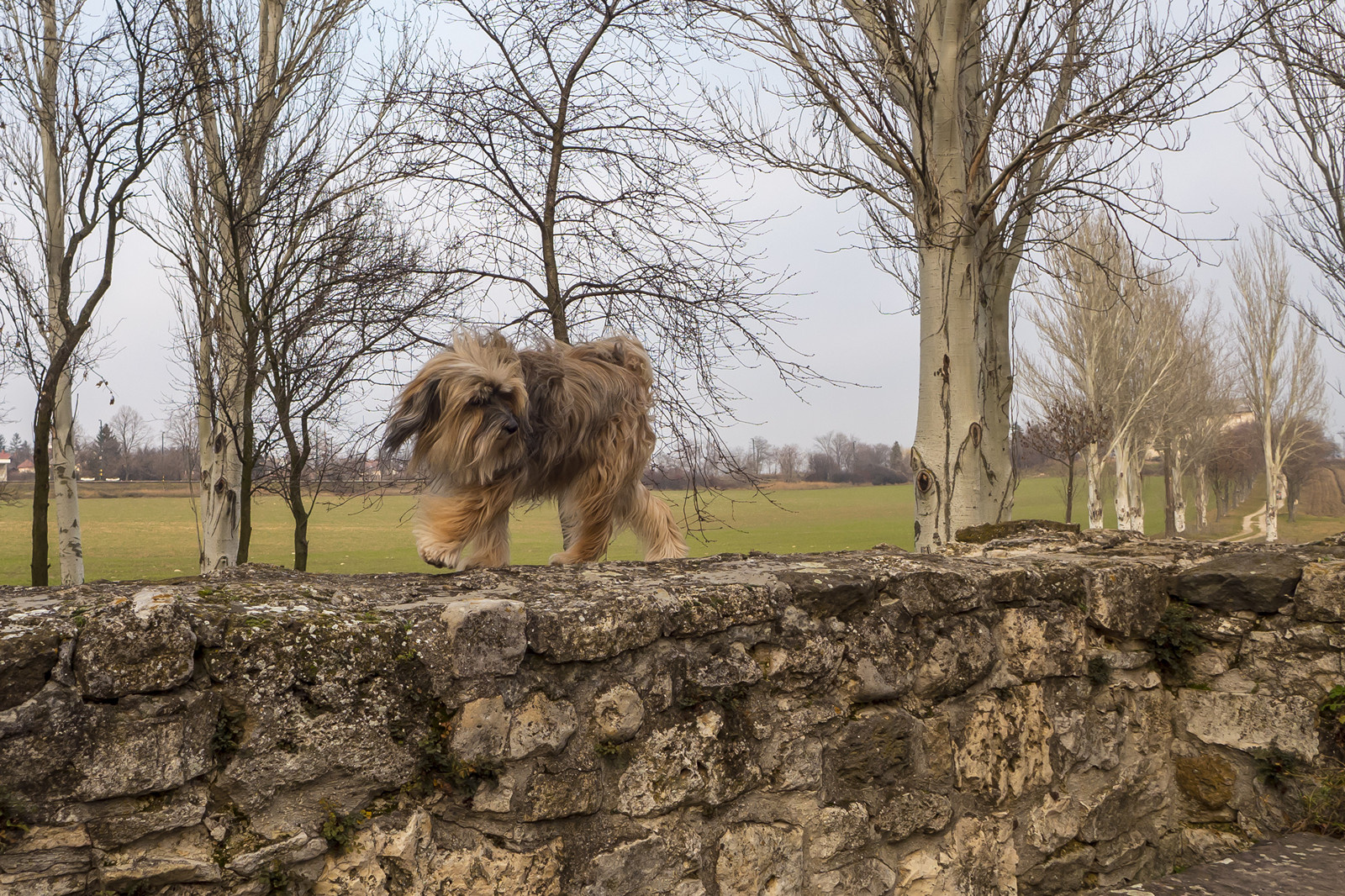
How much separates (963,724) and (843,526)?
35.0 meters

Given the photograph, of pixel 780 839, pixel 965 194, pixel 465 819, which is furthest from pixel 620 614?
pixel 965 194

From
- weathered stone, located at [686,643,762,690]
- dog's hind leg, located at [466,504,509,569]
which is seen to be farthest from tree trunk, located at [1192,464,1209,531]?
weathered stone, located at [686,643,762,690]

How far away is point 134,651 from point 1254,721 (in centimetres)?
419

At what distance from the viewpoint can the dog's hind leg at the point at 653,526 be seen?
4324mm

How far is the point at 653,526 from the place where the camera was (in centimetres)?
440

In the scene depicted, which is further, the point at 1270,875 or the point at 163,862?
the point at 1270,875

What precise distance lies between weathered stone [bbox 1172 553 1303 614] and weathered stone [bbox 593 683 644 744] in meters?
2.83

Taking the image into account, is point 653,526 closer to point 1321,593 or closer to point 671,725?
point 671,725

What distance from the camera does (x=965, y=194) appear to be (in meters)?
7.34

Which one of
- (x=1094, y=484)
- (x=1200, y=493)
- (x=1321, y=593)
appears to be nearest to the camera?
(x=1321, y=593)

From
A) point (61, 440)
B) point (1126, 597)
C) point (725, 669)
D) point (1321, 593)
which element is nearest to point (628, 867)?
point (725, 669)

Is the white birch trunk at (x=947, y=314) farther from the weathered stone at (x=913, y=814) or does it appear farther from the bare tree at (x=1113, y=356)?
the bare tree at (x=1113, y=356)

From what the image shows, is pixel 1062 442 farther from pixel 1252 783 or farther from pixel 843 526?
pixel 1252 783

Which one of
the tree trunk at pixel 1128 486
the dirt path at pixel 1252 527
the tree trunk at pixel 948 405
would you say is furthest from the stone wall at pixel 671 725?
the dirt path at pixel 1252 527
